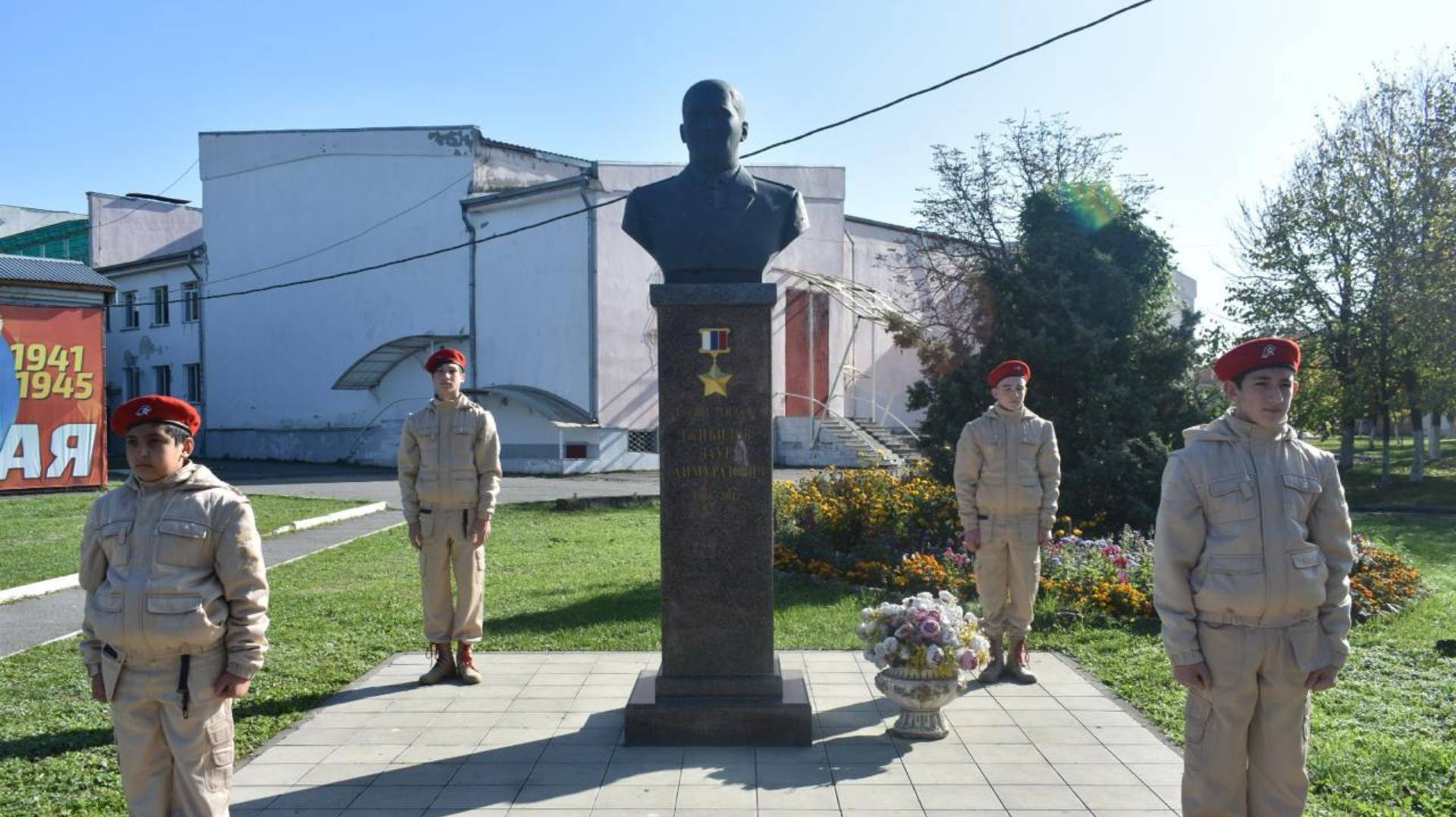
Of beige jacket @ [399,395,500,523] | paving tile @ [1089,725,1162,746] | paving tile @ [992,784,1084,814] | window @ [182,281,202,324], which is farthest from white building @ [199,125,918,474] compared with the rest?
paving tile @ [992,784,1084,814]

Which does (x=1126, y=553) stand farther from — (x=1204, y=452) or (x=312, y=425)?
(x=312, y=425)

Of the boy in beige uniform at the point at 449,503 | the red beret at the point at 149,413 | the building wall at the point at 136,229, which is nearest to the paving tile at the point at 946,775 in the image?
the boy in beige uniform at the point at 449,503

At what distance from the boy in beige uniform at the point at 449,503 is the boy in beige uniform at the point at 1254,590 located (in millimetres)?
4417

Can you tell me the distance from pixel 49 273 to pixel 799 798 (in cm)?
2234

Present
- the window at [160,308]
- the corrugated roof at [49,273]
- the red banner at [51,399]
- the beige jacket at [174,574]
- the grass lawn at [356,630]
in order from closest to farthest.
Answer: the beige jacket at [174,574] < the grass lawn at [356,630] < the red banner at [51,399] < the corrugated roof at [49,273] < the window at [160,308]

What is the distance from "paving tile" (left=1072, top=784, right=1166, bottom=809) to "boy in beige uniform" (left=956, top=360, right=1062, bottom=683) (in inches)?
76.3

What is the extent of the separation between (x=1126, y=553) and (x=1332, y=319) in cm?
1809

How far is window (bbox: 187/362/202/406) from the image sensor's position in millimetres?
35656

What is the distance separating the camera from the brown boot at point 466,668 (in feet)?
22.5

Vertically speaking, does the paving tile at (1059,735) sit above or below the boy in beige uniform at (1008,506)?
below

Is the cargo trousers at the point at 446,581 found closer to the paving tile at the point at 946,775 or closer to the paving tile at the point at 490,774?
the paving tile at the point at 490,774

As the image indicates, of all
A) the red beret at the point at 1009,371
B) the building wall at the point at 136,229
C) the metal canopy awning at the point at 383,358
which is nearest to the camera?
the red beret at the point at 1009,371

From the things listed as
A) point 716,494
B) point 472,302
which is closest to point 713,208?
point 716,494

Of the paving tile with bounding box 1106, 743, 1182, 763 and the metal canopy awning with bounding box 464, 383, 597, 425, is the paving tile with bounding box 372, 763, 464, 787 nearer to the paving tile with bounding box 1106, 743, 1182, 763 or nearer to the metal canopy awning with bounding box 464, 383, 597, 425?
the paving tile with bounding box 1106, 743, 1182, 763
